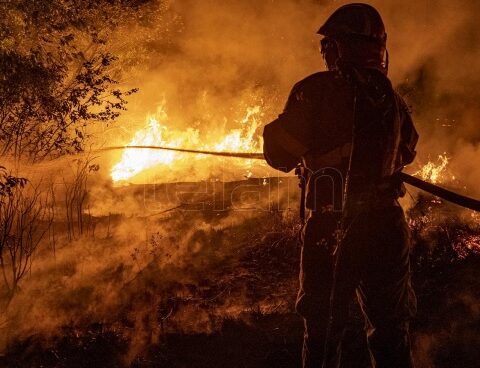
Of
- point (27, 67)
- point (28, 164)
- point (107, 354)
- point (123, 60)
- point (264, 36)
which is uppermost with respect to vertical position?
point (264, 36)

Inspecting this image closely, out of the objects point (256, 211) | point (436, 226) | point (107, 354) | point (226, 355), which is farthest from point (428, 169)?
point (107, 354)

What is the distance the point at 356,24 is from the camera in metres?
2.45

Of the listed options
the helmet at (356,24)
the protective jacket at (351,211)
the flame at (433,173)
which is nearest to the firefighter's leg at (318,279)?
the protective jacket at (351,211)

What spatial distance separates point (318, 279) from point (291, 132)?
898 millimetres

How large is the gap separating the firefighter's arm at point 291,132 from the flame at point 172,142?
8.59 meters

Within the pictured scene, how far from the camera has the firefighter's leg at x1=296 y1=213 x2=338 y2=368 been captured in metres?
2.47

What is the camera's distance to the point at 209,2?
493 inches

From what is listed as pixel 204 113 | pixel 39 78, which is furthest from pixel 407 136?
pixel 204 113

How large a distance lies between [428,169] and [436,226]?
139 inches

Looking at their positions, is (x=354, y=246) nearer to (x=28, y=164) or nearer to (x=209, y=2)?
(x=28, y=164)

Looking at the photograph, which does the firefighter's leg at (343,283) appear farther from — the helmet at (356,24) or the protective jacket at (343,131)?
the helmet at (356,24)

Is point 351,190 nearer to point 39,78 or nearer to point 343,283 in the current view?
point 343,283

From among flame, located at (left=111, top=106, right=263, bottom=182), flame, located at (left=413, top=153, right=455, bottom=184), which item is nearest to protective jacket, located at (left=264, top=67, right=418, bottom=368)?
flame, located at (left=413, top=153, right=455, bottom=184)

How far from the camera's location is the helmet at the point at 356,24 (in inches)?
96.3
